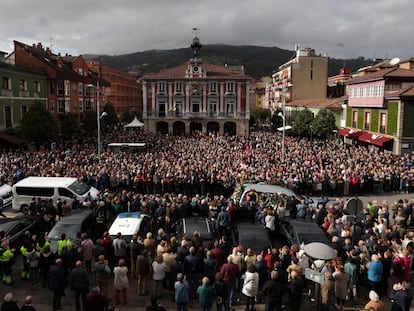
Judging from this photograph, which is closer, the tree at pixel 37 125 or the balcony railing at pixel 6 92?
the tree at pixel 37 125

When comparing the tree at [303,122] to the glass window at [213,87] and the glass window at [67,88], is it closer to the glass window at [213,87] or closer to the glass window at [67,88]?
the glass window at [213,87]

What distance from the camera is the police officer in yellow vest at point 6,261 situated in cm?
1112

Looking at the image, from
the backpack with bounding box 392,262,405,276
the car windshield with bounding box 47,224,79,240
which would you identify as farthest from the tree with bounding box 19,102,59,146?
the backpack with bounding box 392,262,405,276

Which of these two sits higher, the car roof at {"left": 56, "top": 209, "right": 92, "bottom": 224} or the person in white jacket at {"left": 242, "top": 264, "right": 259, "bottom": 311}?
the car roof at {"left": 56, "top": 209, "right": 92, "bottom": 224}

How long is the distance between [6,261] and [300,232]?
8.93m

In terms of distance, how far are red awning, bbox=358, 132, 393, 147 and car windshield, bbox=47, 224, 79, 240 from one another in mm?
28965

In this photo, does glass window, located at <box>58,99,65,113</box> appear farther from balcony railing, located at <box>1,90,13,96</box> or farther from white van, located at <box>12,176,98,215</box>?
white van, located at <box>12,176,98,215</box>

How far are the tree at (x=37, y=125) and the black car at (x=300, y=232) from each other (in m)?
27.0

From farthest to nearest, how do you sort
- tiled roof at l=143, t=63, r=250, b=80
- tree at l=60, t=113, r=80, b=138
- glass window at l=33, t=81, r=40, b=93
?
tiled roof at l=143, t=63, r=250, b=80 < glass window at l=33, t=81, r=40, b=93 < tree at l=60, t=113, r=80, b=138

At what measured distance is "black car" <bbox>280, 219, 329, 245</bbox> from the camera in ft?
40.9

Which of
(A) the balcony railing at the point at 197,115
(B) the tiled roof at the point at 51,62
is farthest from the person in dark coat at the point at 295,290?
(A) the balcony railing at the point at 197,115

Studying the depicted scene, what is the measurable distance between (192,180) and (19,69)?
2590 centimetres

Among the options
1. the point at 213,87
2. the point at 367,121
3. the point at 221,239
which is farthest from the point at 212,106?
the point at 221,239

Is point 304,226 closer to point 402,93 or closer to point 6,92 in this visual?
point 402,93
